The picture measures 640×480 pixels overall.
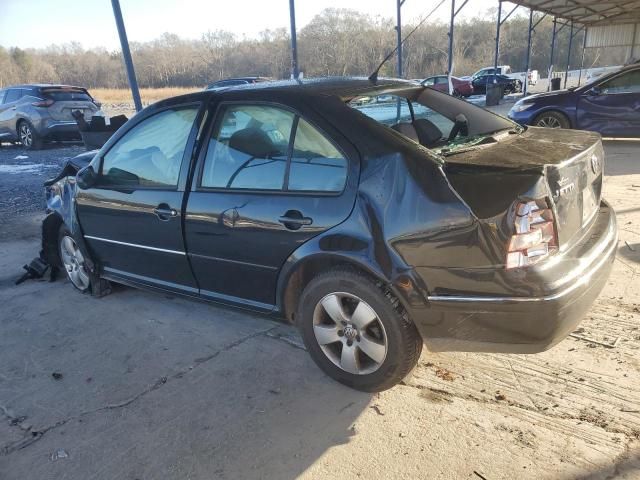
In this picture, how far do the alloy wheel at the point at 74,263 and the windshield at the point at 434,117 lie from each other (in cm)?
284

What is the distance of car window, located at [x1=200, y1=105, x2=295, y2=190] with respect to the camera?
2826 millimetres

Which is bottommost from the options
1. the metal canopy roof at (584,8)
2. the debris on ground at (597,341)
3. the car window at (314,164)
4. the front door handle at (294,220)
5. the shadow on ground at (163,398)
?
the shadow on ground at (163,398)

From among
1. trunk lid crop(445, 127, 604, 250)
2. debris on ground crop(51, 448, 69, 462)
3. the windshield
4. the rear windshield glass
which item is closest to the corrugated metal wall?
the rear windshield glass

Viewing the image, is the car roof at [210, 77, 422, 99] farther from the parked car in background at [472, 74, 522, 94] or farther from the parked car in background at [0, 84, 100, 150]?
the parked car in background at [472, 74, 522, 94]

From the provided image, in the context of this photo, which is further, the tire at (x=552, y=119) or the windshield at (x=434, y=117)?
the tire at (x=552, y=119)

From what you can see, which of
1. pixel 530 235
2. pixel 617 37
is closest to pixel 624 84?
pixel 530 235

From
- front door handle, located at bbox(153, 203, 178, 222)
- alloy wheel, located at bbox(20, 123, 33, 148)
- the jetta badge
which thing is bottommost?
alloy wheel, located at bbox(20, 123, 33, 148)

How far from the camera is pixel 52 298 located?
14.4ft

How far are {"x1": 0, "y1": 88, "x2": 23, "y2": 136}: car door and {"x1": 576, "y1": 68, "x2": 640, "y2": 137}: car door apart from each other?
13695 millimetres

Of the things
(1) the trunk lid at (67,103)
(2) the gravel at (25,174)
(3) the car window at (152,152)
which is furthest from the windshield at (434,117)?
(1) the trunk lid at (67,103)

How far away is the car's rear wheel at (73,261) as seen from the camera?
4.31 meters

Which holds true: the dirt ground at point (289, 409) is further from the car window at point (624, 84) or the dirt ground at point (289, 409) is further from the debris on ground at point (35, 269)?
the car window at point (624, 84)

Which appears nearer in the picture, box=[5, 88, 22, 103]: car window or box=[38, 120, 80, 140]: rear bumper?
box=[38, 120, 80, 140]: rear bumper

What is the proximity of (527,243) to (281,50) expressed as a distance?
244 ft
